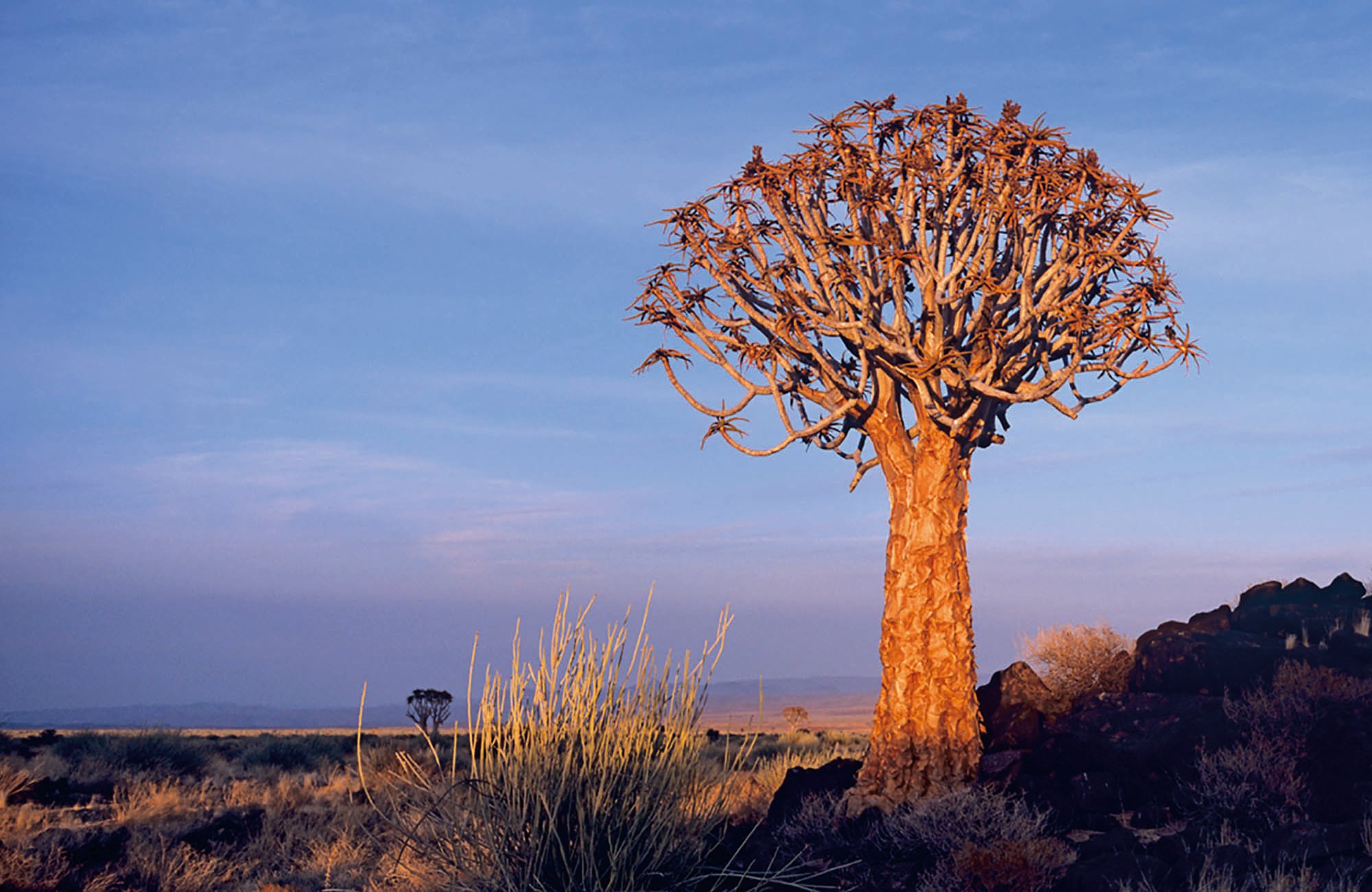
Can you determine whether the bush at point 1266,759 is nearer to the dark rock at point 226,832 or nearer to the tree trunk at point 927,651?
the tree trunk at point 927,651

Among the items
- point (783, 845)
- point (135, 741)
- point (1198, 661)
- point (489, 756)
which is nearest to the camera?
point (489, 756)

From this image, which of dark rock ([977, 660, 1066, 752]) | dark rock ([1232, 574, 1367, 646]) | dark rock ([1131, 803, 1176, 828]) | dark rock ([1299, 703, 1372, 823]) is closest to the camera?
dark rock ([1299, 703, 1372, 823])

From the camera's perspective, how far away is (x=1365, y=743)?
9445 millimetres

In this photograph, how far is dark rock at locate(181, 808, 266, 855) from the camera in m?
10.8

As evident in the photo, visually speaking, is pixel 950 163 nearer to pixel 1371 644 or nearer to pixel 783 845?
pixel 783 845

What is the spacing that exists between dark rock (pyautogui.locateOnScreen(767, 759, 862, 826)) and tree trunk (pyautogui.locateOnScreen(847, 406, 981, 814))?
42cm

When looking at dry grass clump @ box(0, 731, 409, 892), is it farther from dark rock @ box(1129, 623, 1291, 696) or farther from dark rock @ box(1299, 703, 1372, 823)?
dark rock @ box(1129, 623, 1291, 696)

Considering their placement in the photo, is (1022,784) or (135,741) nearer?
(1022,784)

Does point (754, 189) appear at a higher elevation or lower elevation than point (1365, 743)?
higher

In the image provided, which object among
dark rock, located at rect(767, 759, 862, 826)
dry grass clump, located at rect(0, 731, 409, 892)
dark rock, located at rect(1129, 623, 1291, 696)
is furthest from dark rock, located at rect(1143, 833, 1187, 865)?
dry grass clump, located at rect(0, 731, 409, 892)

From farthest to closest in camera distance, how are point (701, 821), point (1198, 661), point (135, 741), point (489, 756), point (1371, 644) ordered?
1. point (135, 741)
2. point (1371, 644)
3. point (1198, 661)
4. point (701, 821)
5. point (489, 756)

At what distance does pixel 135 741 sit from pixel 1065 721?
1510 cm

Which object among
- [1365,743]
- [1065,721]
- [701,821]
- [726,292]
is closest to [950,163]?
[726,292]

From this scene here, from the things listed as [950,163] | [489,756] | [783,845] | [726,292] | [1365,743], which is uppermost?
[950,163]
